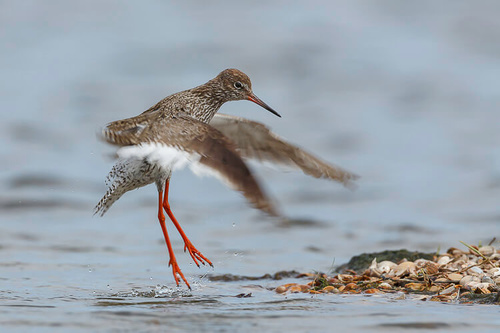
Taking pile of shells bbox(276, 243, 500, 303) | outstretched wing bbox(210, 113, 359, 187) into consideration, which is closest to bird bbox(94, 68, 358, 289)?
outstretched wing bbox(210, 113, 359, 187)

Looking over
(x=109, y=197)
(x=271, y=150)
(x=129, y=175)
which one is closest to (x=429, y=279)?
(x=271, y=150)

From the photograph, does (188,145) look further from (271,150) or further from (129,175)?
(271,150)

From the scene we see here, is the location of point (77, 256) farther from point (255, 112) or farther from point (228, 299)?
point (255, 112)

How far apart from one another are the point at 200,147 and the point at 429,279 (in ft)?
8.28

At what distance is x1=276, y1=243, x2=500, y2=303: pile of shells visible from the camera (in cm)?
738

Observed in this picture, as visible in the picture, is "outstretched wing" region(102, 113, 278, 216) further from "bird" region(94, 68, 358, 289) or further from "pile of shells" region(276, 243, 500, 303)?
"pile of shells" region(276, 243, 500, 303)

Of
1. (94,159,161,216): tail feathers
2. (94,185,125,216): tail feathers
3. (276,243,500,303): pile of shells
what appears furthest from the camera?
(94,185,125,216): tail feathers

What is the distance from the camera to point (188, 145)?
723 cm

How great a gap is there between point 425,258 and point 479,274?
3.85 feet

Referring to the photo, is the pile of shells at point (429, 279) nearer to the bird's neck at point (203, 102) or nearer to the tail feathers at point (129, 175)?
the tail feathers at point (129, 175)

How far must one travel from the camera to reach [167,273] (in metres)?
9.84

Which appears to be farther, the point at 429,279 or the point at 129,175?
the point at 129,175

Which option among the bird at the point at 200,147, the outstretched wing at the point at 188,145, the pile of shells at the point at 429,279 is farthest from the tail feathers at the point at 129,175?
the pile of shells at the point at 429,279

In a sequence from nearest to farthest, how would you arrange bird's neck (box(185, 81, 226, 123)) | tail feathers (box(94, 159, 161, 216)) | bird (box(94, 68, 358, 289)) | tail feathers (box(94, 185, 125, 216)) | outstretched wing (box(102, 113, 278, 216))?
outstretched wing (box(102, 113, 278, 216)) → bird (box(94, 68, 358, 289)) → tail feathers (box(94, 159, 161, 216)) → tail feathers (box(94, 185, 125, 216)) → bird's neck (box(185, 81, 226, 123))
